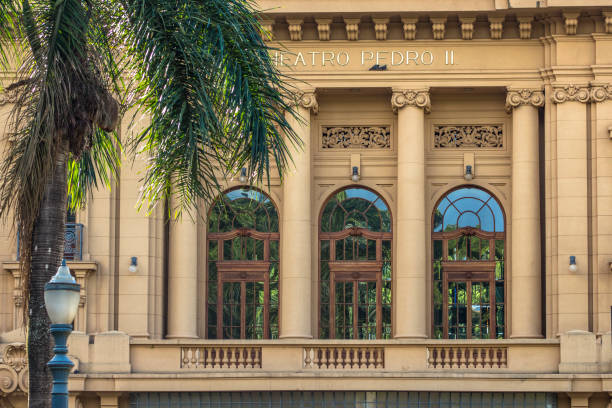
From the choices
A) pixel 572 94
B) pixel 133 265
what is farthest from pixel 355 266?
pixel 572 94

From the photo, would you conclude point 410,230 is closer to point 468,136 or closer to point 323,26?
point 468,136

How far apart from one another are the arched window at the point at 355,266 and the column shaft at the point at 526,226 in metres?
3.56

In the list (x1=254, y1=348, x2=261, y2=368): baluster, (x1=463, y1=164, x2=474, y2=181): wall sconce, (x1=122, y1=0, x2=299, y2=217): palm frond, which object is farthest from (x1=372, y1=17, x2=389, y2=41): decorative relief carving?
(x1=122, y1=0, x2=299, y2=217): palm frond

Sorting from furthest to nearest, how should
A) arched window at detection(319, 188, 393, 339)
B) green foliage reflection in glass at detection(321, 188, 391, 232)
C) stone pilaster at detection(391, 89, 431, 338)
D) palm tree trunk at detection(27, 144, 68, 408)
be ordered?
1. green foliage reflection in glass at detection(321, 188, 391, 232)
2. arched window at detection(319, 188, 393, 339)
3. stone pilaster at detection(391, 89, 431, 338)
4. palm tree trunk at detection(27, 144, 68, 408)

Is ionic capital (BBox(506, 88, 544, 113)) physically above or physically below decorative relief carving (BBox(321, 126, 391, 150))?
above

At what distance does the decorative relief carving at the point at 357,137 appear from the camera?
39750mm

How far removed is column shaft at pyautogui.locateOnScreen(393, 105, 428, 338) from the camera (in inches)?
1489

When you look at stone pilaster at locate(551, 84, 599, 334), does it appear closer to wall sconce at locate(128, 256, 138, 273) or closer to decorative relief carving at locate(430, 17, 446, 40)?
decorative relief carving at locate(430, 17, 446, 40)

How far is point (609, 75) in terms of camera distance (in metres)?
37.8

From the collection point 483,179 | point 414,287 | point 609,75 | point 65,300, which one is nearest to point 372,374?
point 414,287

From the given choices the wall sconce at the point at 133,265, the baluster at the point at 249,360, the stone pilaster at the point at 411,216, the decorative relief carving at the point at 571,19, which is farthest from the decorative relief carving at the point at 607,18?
the wall sconce at the point at 133,265

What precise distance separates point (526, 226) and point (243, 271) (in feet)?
25.1

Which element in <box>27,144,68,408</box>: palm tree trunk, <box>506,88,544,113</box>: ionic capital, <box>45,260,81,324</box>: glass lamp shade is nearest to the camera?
<box>45,260,81,324</box>: glass lamp shade

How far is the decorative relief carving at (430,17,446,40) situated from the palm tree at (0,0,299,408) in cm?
1703
